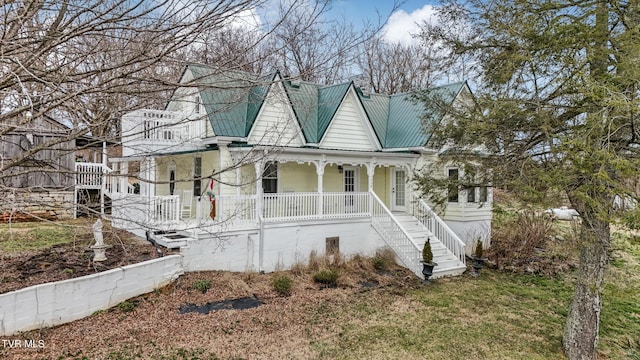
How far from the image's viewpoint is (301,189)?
1476 cm

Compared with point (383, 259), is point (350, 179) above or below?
above

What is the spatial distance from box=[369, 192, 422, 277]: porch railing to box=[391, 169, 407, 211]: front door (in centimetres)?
266

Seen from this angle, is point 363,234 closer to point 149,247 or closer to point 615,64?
point 149,247

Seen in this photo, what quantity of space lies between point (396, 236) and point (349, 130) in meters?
4.57

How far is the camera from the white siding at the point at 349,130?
570 inches

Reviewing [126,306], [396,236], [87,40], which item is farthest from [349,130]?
[87,40]

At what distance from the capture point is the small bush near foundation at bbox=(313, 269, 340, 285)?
10562 millimetres

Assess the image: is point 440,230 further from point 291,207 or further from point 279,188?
point 279,188

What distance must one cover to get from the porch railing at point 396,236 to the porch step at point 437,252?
0.57 metres

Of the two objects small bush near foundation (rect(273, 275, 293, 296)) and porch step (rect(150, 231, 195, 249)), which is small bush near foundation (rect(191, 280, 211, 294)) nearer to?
porch step (rect(150, 231, 195, 249))

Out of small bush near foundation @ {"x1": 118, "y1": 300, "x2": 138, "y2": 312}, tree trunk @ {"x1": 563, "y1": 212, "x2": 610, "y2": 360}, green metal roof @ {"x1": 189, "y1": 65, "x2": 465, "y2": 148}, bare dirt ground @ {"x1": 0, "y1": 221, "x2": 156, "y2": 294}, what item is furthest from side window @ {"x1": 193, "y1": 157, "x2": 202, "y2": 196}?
tree trunk @ {"x1": 563, "y1": 212, "x2": 610, "y2": 360}

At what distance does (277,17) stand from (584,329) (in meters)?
7.61

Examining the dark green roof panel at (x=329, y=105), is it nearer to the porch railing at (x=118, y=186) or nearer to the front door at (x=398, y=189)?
the front door at (x=398, y=189)

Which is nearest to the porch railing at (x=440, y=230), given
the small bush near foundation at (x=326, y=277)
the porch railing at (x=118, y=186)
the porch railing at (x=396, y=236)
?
the porch railing at (x=396, y=236)
